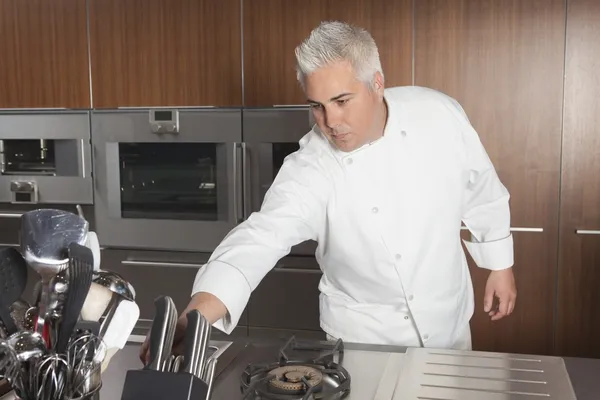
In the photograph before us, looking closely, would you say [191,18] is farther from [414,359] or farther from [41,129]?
[414,359]

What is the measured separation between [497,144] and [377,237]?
107cm

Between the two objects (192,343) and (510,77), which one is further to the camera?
(510,77)

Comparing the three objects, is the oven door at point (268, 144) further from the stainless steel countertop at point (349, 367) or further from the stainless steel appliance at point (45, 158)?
the stainless steel countertop at point (349, 367)

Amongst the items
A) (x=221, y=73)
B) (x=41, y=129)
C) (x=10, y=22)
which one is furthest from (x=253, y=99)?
(x=10, y=22)

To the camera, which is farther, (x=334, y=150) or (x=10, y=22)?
(x=10, y=22)

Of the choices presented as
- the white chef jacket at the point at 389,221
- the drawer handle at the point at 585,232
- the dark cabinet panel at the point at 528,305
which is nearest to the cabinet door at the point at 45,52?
the white chef jacket at the point at 389,221

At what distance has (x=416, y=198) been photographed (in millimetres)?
1474

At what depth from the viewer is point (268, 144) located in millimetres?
2488

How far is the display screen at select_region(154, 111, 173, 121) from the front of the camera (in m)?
2.57

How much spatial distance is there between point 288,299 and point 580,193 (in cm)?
109

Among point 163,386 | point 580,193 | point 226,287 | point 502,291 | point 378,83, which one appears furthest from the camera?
point 580,193

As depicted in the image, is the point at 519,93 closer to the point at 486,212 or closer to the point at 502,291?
the point at 486,212

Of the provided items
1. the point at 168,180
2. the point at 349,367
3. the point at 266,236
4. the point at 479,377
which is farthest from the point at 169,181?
the point at 479,377

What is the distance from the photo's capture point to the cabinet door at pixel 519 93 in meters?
2.30
